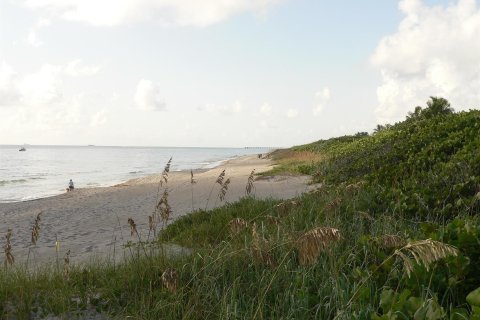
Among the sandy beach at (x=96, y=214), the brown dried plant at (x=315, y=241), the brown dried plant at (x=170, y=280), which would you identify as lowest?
the sandy beach at (x=96, y=214)

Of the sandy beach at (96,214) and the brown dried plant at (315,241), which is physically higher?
the brown dried plant at (315,241)

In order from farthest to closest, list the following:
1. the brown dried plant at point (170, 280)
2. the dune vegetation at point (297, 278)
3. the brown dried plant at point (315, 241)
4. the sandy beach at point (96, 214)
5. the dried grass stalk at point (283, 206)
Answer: the sandy beach at point (96, 214) < the dried grass stalk at point (283, 206) < the brown dried plant at point (170, 280) < the dune vegetation at point (297, 278) < the brown dried plant at point (315, 241)

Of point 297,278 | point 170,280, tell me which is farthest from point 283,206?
point 170,280

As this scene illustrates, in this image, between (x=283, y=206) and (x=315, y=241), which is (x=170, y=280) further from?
(x=283, y=206)

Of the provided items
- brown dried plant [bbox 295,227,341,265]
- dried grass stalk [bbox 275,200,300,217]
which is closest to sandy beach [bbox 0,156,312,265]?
dried grass stalk [bbox 275,200,300,217]

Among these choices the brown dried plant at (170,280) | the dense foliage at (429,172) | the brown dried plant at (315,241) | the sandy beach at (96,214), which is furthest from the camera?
the sandy beach at (96,214)

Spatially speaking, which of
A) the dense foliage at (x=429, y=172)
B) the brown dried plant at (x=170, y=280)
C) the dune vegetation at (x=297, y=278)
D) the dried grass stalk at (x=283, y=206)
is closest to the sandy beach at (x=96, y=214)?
the dried grass stalk at (x=283, y=206)

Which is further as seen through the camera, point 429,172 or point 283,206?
point 429,172

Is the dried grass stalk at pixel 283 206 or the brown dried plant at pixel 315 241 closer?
the brown dried plant at pixel 315 241

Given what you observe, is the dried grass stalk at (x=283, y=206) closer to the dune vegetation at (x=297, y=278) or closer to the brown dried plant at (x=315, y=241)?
the dune vegetation at (x=297, y=278)

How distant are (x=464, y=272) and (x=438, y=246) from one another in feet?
6.40

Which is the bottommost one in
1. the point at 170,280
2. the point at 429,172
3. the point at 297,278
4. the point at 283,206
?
the point at 297,278

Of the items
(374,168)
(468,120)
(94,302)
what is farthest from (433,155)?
(94,302)

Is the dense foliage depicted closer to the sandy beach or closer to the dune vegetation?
the dune vegetation
